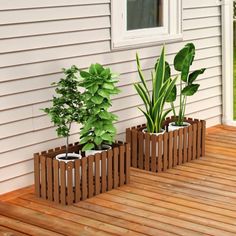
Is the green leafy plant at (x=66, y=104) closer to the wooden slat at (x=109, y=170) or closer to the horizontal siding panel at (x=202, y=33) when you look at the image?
the wooden slat at (x=109, y=170)

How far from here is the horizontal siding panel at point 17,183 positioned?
15.2ft

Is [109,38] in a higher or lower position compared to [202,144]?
higher

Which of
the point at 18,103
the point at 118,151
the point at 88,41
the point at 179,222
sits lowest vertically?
the point at 179,222

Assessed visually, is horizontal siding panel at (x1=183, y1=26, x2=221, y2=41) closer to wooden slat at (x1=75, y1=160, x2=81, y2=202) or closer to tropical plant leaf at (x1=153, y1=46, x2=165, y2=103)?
tropical plant leaf at (x1=153, y1=46, x2=165, y2=103)

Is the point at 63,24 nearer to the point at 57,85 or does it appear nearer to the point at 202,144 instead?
the point at 57,85

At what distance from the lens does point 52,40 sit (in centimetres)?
481

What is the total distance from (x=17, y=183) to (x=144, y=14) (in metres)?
1.88

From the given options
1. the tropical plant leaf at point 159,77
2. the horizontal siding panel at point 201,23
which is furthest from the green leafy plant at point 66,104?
the horizontal siding panel at point 201,23

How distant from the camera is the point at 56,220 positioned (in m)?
4.15

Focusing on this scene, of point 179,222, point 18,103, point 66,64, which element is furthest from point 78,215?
point 66,64

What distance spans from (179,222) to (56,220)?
0.74 m

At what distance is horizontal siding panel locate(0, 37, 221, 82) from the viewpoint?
4.61 metres

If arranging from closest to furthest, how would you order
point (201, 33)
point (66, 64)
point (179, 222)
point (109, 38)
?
point (179, 222), point (66, 64), point (109, 38), point (201, 33)

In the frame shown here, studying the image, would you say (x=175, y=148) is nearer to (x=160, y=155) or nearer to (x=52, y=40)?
(x=160, y=155)
